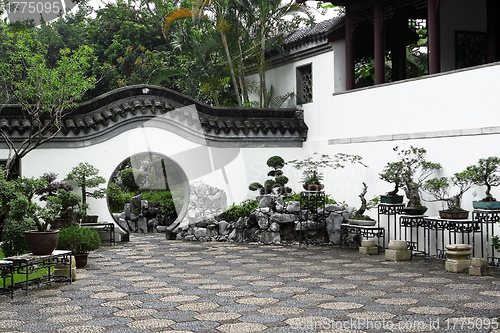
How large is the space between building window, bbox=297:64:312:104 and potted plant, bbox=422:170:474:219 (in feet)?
16.3

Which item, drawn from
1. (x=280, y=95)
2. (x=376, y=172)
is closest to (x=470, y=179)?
(x=376, y=172)

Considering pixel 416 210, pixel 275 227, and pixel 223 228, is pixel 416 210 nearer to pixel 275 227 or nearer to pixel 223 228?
pixel 275 227

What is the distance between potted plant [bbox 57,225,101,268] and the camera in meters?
8.12

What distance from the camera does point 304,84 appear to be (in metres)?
13.7

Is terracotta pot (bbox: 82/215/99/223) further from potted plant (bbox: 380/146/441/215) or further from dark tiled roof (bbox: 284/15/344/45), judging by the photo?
dark tiled roof (bbox: 284/15/344/45)

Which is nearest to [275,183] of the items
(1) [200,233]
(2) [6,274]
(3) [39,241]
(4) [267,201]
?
(4) [267,201]

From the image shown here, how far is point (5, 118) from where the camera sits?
1116cm

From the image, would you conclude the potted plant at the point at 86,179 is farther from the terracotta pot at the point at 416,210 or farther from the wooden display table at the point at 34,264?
the terracotta pot at the point at 416,210

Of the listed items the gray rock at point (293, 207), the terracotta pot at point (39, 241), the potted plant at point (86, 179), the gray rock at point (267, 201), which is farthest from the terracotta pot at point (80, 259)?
the gray rock at point (293, 207)

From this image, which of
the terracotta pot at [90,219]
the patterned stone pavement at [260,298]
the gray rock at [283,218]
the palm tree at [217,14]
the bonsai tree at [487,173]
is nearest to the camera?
the patterned stone pavement at [260,298]

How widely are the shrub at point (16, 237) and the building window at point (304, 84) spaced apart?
317 inches

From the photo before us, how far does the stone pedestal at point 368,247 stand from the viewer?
963cm

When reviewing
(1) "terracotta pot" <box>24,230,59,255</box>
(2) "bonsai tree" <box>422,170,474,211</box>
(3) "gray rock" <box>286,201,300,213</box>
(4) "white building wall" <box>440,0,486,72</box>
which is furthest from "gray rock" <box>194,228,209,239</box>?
(4) "white building wall" <box>440,0,486,72</box>

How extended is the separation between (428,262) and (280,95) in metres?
7.01
